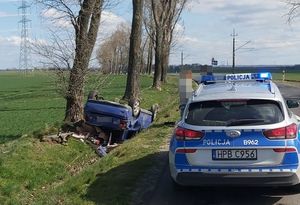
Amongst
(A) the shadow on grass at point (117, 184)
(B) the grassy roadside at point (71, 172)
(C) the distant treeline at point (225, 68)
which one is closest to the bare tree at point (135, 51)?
(C) the distant treeline at point (225, 68)

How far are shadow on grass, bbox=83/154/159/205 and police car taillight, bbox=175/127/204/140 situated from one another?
46.3 inches

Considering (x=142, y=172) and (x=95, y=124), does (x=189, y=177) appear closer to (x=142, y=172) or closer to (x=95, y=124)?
(x=142, y=172)

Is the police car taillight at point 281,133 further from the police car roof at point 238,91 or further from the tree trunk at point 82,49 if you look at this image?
the tree trunk at point 82,49

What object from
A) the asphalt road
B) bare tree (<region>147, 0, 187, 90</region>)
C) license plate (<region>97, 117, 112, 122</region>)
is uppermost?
bare tree (<region>147, 0, 187, 90</region>)

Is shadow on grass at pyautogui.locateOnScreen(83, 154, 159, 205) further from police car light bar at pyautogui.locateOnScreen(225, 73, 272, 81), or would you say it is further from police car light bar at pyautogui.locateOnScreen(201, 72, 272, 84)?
police car light bar at pyautogui.locateOnScreen(225, 73, 272, 81)

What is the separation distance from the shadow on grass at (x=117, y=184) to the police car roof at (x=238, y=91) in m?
1.77

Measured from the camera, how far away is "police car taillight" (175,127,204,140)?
23.9 ft

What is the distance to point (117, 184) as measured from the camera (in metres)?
8.57

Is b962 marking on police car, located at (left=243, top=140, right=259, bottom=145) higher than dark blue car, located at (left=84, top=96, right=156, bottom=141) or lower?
higher

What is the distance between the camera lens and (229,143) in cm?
714

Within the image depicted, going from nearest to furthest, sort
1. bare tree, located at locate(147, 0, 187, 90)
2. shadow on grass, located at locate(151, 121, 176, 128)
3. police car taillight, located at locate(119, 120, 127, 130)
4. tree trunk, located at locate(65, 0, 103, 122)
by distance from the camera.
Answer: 1. police car taillight, located at locate(119, 120, 127, 130)
2. tree trunk, located at locate(65, 0, 103, 122)
3. shadow on grass, located at locate(151, 121, 176, 128)
4. bare tree, located at locate(147, 0, 187, 90)

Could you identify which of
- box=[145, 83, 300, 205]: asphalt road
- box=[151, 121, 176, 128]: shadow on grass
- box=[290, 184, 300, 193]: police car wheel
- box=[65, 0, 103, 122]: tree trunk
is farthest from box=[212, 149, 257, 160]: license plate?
box=[151, 121, 176, 128]: shadow on grass

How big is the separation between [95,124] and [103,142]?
57cm

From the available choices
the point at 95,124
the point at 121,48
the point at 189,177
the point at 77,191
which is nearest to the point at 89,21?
the point at 95,124
